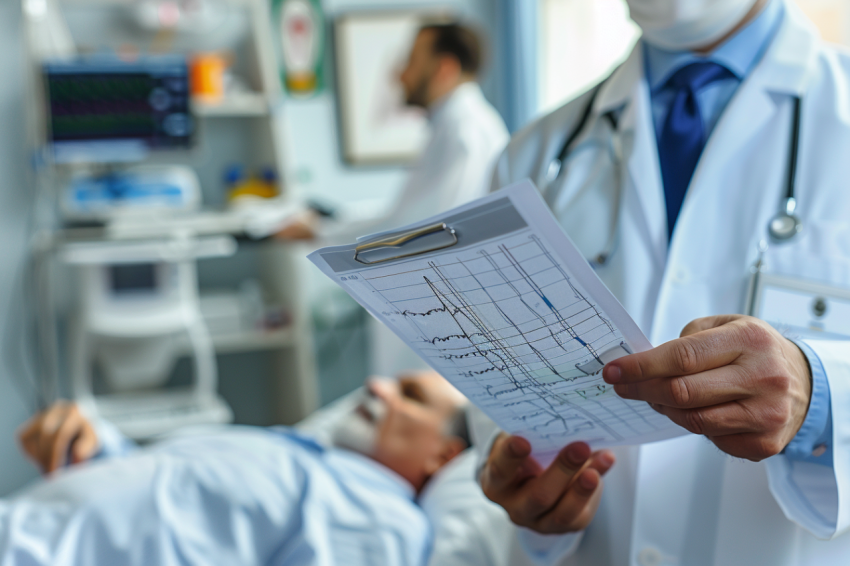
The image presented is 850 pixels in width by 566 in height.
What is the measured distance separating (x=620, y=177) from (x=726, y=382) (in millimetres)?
421

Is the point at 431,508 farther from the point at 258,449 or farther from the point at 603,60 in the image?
the point at 603,60

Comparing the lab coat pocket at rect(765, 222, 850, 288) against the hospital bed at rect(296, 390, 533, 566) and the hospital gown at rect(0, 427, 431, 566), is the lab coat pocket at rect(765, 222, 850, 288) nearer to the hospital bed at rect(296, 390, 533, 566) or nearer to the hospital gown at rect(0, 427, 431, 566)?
the hospital bed at rect(296, 390, 533, 566)

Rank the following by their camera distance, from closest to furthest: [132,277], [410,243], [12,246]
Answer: [410,243], [132,277], [12,246]

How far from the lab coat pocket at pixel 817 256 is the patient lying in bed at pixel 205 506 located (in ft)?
2.58

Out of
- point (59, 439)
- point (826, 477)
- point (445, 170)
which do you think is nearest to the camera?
point (826, 477)

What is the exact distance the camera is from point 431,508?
4.47 feet

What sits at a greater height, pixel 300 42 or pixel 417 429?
pixel 300 42

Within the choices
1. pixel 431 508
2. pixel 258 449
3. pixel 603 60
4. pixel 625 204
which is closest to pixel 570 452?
pixel 625 204

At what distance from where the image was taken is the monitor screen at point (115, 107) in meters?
2.41

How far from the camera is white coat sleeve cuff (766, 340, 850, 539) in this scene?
588 millimetres

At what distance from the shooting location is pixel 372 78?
3.13m

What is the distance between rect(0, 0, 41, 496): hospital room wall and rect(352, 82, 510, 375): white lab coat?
135 cm

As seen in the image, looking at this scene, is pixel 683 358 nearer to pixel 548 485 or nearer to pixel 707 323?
pixel 707 323

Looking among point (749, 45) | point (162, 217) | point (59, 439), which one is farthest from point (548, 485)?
point (162, 217)
